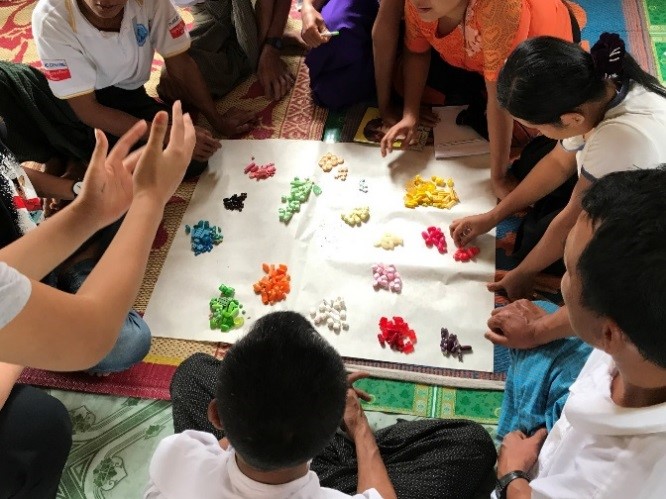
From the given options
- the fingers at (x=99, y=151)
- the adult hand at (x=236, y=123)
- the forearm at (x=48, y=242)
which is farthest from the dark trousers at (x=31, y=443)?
the adult hand at (x=236, y=123)

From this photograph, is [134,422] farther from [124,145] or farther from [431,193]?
[431,193]

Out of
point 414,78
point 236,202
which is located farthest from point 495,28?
point 236,202

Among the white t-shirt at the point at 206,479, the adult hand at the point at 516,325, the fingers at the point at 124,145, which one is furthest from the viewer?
the adult hand at the point at 516,325

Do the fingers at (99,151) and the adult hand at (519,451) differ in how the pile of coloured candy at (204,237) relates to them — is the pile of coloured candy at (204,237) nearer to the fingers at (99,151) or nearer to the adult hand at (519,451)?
the fingers at (99,151)

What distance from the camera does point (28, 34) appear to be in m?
2.46

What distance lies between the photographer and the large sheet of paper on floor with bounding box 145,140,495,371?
1518mm

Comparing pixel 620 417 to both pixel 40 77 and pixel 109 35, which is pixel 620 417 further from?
pixel 40 77

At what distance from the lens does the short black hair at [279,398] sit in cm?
75

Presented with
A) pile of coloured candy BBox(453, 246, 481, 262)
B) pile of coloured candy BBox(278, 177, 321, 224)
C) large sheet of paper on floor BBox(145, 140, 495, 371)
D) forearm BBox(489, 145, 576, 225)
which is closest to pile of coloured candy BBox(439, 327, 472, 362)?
large sheet of paper on floor BBox(145, 140, 495, 371)

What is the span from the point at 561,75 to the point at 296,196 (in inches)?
32.7

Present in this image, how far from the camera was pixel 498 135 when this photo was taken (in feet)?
5.37

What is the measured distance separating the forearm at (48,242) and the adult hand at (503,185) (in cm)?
107

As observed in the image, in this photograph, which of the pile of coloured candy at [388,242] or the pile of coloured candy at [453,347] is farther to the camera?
the pile of coloured candy at [388,242]

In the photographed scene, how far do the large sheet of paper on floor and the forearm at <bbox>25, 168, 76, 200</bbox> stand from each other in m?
0.32
